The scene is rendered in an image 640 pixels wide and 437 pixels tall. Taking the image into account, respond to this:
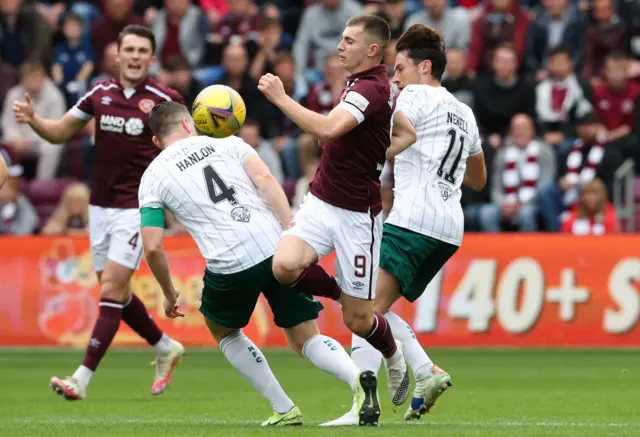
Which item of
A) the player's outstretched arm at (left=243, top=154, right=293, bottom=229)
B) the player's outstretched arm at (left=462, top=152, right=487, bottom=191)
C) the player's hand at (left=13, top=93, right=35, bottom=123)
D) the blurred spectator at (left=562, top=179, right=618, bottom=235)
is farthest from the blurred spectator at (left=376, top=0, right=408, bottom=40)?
the player's outstretched arm at (left=243, top=154, right=293, bottom=229)

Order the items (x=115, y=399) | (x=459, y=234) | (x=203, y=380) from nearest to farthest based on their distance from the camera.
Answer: (x=459, y=234)
(x=115, y=399)
(x=203, y=380)

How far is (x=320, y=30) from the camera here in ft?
68.0

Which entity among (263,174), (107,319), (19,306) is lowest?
(19,306)

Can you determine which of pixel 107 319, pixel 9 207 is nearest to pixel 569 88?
pixel 9 207

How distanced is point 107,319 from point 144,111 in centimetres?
188

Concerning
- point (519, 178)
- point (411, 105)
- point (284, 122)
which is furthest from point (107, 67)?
point (411, 105)

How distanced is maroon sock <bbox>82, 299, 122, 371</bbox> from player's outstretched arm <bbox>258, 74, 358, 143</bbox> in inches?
158

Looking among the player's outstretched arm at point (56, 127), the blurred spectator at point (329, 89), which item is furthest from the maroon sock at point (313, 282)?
the blurred spectator at point (329, 89)

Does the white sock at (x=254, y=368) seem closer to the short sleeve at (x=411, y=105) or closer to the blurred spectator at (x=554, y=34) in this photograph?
the short sleeve at (x=411, y=105)

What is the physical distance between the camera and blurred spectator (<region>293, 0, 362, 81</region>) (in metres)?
20.6

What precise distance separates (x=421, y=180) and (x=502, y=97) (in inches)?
390

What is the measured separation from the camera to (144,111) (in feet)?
38.4

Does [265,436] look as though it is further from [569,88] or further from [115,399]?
[569,88]

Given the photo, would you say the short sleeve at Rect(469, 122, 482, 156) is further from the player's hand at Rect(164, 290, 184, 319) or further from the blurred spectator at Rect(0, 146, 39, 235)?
the blurred spectator at Rect(0, 146, 39, 235)
